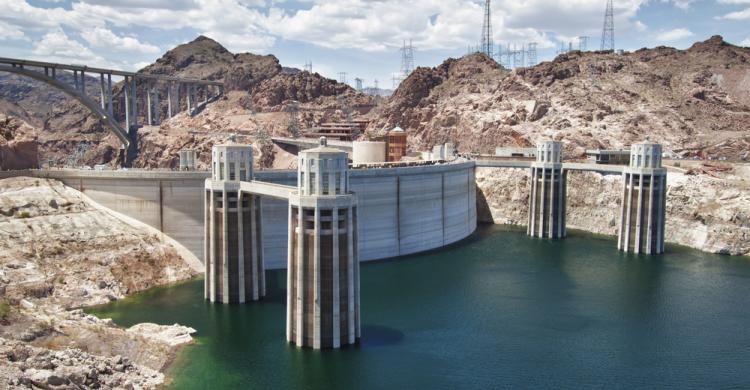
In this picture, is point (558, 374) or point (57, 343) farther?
point (558, 374)

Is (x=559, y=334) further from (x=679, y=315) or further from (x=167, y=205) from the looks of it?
(x=167, y=205)

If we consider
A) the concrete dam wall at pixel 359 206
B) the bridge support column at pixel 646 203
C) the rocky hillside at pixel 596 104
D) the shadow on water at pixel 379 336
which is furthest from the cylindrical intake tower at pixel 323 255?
the rocky hillside at pixel 596 104

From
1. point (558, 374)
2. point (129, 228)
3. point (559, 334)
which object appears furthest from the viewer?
point (129, 228)

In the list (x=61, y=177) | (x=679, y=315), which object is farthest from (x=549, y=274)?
(x=61, y=177)

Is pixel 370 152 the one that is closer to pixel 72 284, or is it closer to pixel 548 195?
pixel 548 195

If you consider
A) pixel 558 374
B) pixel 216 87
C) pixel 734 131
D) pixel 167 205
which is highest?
pixel 216 87

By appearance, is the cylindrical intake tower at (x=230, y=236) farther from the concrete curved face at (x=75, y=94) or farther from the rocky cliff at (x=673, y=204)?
the concrete curved face at (x=75, y=94)

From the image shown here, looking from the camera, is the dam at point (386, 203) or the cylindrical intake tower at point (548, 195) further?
the cylindrical intake tower at point (548, 195)
